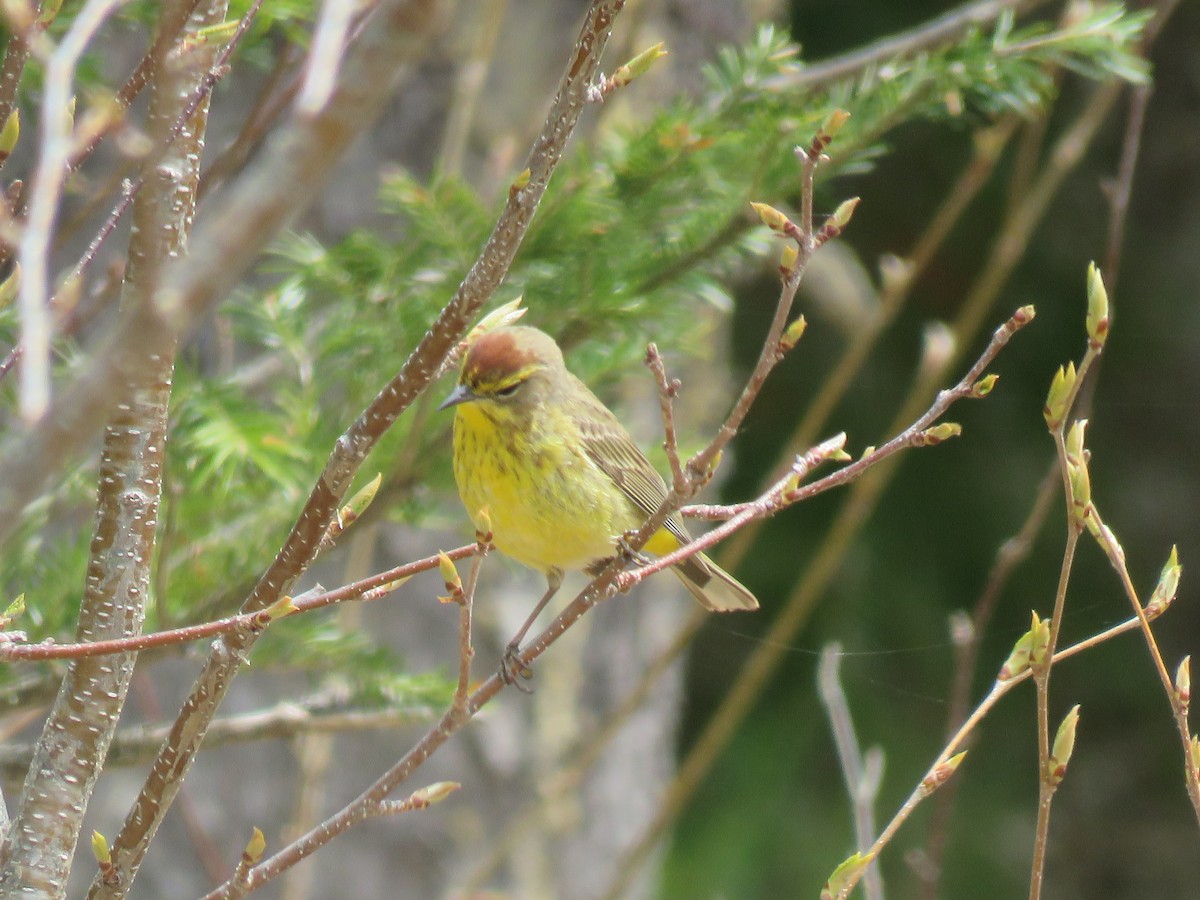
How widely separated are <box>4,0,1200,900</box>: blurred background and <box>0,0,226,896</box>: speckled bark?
614 mm

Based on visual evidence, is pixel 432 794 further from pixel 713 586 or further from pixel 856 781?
pixel 713 586

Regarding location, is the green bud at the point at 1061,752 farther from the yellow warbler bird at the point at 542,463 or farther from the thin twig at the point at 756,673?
the thin twig at the point at 756,673

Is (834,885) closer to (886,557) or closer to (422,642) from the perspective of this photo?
(422,642)

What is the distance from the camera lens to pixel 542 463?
2678 millimetres

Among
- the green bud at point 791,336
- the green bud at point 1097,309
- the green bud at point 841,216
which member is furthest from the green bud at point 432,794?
the green bud at point 1097,309

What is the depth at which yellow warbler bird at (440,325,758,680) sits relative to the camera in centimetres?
255

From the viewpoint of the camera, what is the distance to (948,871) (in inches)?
192

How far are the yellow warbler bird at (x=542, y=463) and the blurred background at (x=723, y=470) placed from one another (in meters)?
0.09

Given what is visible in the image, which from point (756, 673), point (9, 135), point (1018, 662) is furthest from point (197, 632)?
point (756, 673)

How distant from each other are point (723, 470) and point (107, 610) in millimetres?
3491

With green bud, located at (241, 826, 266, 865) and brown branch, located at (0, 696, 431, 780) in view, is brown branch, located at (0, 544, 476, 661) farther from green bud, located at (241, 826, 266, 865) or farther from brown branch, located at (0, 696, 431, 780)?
brown branch, located at (0, 696, 431, 780)

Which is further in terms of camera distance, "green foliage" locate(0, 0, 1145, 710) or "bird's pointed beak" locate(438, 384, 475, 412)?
"bird's pointed beak" locate(438, 384, 475, 412)

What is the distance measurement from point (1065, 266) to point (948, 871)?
226 cm

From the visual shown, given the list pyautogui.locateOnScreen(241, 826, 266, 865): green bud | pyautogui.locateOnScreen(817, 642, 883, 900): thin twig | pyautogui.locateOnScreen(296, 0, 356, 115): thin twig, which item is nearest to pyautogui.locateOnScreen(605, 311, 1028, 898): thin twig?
pyautogui.locateOnScreen(817, 642, 883, 900): thin twig
